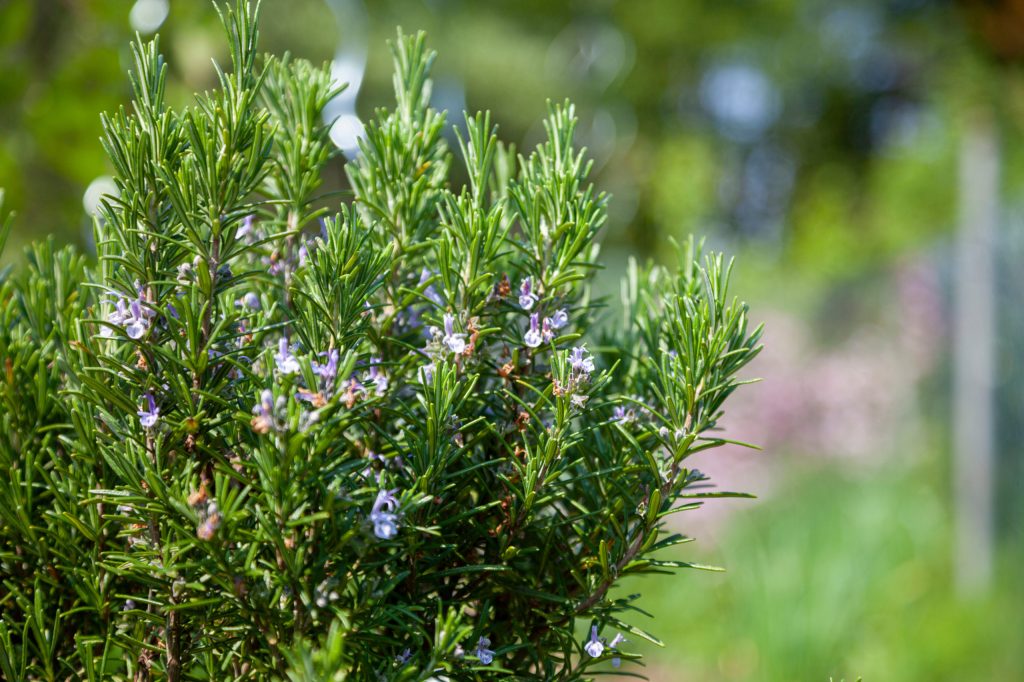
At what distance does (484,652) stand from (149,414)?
311 mm

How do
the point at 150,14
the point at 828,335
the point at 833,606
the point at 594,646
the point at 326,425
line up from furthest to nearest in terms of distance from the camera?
the point at 828,335
the point at 833,606
the point at 150,14
the point at 594,646
the point at 326,425

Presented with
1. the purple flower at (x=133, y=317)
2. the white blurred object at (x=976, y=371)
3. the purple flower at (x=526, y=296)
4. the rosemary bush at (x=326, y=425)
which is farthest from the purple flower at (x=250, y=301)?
the white blurred object at (x=976, y=371)

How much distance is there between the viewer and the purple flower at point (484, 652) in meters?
0.66

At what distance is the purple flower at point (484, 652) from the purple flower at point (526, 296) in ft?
0.91

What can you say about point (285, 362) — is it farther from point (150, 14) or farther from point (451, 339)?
point (150, 14)

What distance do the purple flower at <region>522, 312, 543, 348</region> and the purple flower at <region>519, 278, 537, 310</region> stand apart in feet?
0.04

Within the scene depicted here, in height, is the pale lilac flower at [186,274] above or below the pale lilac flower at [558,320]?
below

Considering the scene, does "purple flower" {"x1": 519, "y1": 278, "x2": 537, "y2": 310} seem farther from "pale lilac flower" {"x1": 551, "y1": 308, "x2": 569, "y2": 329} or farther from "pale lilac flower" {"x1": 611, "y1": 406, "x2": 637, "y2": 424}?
"pale lilac flower" {"x1": 611, "y1": 406, "x2": 637, "y2": 424}

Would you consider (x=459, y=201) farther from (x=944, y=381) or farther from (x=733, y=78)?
(x=733, y=78)

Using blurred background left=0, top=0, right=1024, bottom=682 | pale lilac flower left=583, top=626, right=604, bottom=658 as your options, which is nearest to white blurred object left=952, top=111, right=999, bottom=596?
blurred background left=0, top=0, right=1024, bottom=682

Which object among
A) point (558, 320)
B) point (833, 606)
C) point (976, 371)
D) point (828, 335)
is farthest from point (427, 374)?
point (828, 335)

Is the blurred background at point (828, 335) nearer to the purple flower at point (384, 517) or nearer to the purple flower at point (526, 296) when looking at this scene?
the purple flower at point (526, 296)

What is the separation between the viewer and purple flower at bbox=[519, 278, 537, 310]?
2.45 feet

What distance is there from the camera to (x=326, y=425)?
0.59m
